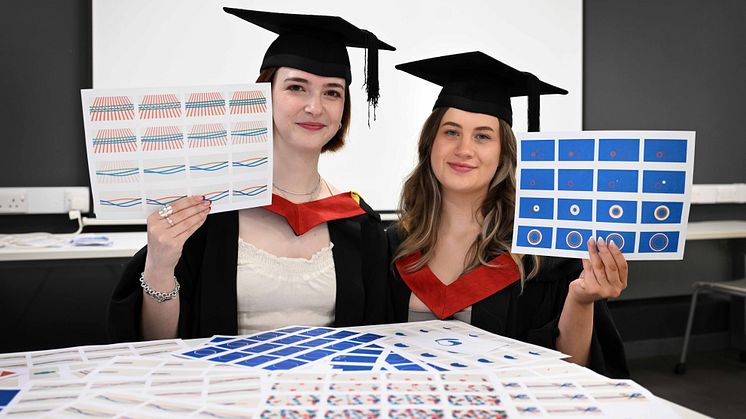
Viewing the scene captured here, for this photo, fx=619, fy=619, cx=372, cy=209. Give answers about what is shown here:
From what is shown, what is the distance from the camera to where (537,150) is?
4.99 ft

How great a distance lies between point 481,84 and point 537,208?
624 millimetres

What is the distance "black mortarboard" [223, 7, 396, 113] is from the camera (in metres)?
1.83

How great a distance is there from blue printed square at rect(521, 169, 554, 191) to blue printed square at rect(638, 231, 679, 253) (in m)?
0.24

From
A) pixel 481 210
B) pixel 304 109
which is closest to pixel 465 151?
pixel 481 210

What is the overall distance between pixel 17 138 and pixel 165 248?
2.49m

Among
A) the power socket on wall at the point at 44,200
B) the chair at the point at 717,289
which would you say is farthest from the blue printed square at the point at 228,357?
the chair at the point at 717,289

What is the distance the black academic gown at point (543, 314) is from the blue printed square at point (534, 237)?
336 millimetres

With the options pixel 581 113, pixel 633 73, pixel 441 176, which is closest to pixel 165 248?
pixel 441 176

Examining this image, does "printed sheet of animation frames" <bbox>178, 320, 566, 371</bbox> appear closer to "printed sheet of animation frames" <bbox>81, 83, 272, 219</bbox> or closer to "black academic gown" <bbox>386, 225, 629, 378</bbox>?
"black academic gown" <bbox>386, 225, 629, 378</bbox>

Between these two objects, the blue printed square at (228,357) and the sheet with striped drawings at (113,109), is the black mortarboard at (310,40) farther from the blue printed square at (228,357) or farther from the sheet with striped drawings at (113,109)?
the blue printed square at (228,357)

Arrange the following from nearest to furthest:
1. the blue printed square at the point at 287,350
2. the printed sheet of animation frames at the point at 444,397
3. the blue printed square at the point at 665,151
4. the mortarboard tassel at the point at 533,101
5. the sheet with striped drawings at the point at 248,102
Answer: the printed sheet of animation frames at the point at 444,397, the blue printed square at the point at 287,350, the blue printed square at the point at 665,151, the sheet with striped drawings at the point at 248,102, the mortarboard tassel at the point at 533,101

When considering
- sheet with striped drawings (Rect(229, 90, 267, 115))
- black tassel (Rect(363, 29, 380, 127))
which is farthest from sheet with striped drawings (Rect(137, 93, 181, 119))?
black tassel (Rect(363, 29, 380, 127))

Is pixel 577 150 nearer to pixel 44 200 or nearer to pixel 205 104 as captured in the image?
pixel 205 104

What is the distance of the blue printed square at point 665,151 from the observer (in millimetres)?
1428
